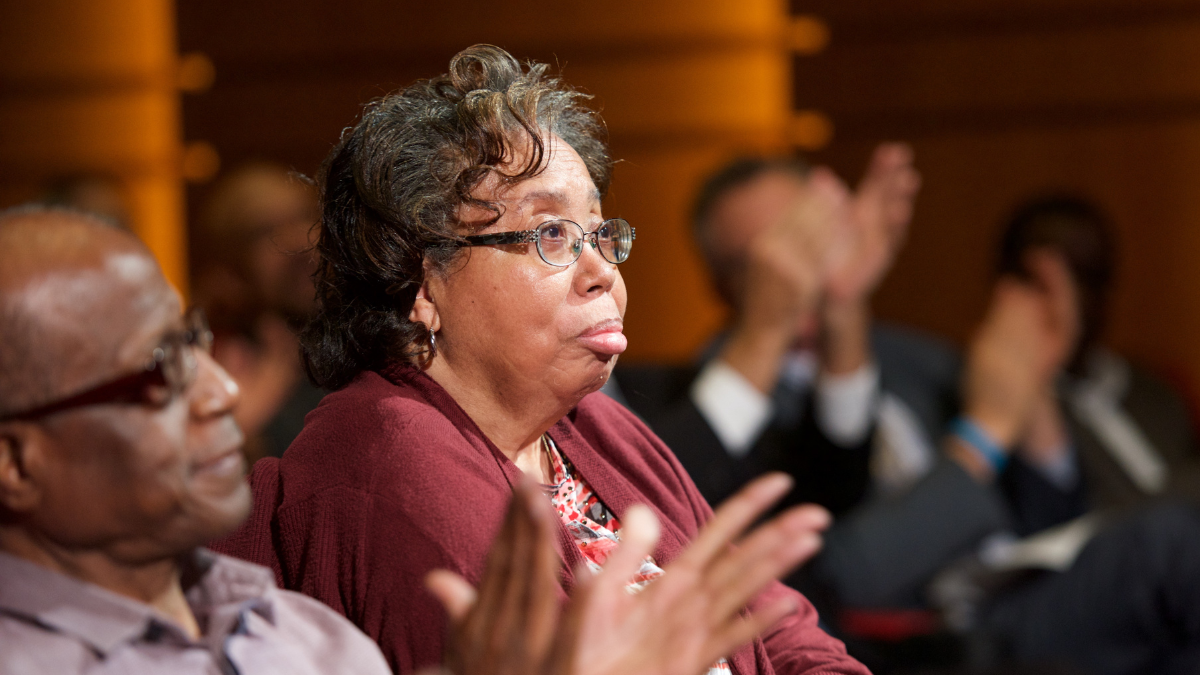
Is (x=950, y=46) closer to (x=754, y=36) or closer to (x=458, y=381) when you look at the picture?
(x=754, y=36)

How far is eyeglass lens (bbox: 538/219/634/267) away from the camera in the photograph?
1342 millimetres

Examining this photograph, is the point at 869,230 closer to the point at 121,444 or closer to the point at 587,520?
the point at 587,520

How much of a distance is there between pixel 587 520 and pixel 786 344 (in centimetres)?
138

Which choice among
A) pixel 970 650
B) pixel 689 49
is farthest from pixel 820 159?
pixel 970 650

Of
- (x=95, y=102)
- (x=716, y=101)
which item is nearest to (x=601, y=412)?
(x=716, y=101)

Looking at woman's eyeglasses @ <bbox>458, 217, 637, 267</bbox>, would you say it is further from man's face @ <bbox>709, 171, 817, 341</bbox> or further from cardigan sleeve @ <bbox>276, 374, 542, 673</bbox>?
man's face @ <bbox>709, 171, 817, 341</bbox>

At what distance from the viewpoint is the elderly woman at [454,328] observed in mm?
1228

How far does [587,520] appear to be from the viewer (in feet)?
4.74

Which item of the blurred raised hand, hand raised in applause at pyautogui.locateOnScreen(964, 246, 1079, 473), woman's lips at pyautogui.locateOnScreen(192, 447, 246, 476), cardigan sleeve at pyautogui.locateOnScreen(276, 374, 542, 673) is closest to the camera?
woman's lips at pyautogui.locateOnScreen(192, 447, 246, 476)

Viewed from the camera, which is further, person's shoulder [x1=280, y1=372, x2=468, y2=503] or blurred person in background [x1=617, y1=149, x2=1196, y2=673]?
blurred person in background [x1=617, y1=149, x2=1196, y2=673]

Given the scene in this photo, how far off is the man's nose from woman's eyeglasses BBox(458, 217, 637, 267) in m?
0.38

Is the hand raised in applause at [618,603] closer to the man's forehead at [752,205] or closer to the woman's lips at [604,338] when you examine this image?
the woman's lips at [604,338]

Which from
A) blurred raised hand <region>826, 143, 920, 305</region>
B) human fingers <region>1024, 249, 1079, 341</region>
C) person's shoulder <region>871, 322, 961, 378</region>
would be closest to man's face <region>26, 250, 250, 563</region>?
blurred raised hand <region>826, 143, 920, 305</region>

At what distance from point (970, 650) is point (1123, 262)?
211 centimetres
